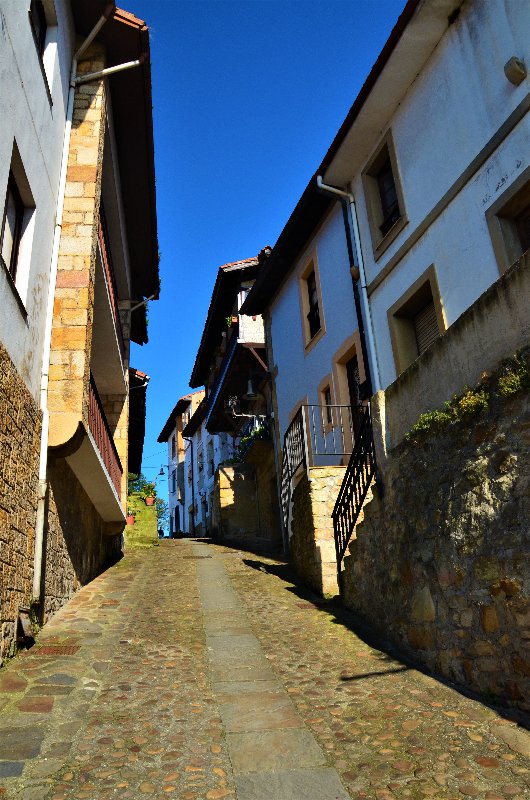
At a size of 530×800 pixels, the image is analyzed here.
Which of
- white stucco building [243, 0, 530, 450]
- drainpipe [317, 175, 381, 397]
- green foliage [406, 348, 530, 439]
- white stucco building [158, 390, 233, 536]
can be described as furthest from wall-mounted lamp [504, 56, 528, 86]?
white stucco building [158, 390, 233, 536]

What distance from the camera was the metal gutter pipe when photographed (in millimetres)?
5867

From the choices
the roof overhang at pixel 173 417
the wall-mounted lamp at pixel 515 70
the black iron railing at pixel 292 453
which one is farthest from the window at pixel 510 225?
the roof overhang at pixel 173 417

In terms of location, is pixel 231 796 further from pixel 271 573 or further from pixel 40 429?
pixel 271 573

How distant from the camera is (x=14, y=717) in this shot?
402 centimetres

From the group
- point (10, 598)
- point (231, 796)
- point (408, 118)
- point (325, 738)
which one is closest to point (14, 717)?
point (10, 598)

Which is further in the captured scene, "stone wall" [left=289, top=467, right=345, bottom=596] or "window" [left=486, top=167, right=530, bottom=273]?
"stone wall" [left=289, top=467, right=345, bottom=596]

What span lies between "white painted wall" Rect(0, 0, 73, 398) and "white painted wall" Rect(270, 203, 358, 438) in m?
5.65

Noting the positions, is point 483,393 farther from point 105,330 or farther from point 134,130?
point 134,130

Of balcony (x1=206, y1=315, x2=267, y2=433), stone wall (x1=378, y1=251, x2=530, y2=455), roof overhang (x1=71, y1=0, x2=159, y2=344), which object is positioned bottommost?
stone wall (x1=378, y1=251, x2=530, y2=455)

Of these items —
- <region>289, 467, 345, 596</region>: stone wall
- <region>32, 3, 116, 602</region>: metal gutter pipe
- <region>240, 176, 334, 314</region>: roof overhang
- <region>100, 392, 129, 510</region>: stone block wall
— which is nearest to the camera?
<region>32, 3, 116, 602</region>: metal gutter pipe

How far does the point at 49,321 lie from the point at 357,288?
541 centimetres

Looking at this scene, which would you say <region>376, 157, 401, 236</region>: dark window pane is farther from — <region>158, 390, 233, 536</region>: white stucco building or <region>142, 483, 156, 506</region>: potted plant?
<region>158, 390, 233, 536</region>: white stucco building

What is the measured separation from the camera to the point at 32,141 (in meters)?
6.09

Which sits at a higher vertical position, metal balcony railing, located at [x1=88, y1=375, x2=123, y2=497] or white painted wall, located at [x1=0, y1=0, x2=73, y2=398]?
white painted wall, located at [x1=0, y1=0, x2=73, y2=398]
